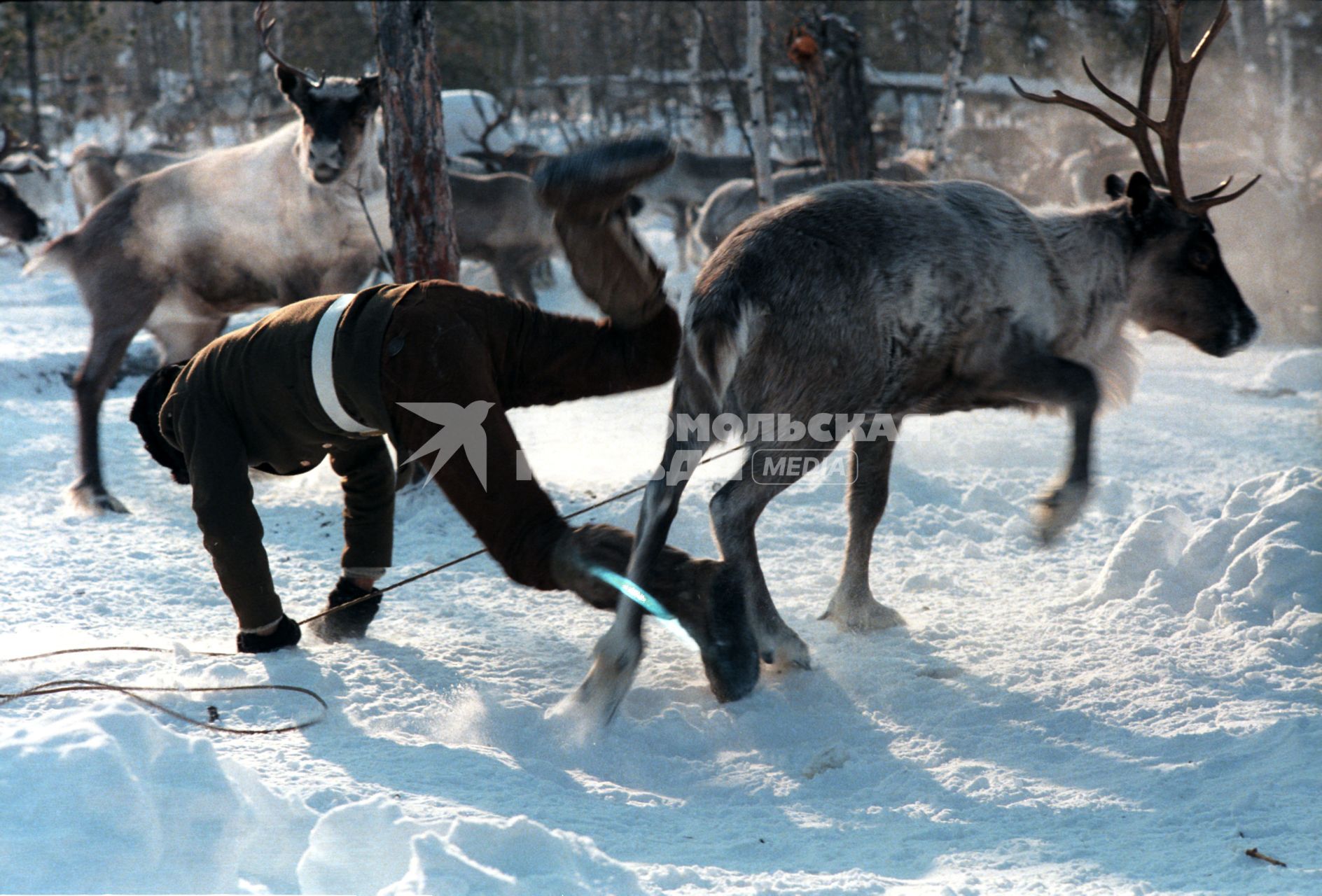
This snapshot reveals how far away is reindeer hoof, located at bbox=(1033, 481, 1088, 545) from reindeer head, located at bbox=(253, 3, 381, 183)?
12.2 feet

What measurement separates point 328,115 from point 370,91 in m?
0.26

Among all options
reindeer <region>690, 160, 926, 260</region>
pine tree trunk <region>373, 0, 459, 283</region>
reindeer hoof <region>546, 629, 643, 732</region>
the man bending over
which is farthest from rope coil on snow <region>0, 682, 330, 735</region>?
reindeer <region>690, 160, 926, 260</region>

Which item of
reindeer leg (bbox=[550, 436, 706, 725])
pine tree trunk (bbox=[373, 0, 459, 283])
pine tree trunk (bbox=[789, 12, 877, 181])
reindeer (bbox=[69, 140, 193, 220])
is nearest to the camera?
reindeer leg (bbox=[550, 436, 706, 725])

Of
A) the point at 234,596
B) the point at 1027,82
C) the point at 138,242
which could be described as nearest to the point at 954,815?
the point at 234,596

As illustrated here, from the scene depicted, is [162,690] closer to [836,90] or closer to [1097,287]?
[1097,287]

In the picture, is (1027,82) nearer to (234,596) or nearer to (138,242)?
(138,242)

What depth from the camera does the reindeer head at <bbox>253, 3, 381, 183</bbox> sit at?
535 centimetres

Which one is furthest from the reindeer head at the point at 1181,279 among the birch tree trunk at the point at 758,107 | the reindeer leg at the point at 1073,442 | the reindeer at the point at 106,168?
the reindeer at the point at 106,168

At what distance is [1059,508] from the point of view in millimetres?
3123

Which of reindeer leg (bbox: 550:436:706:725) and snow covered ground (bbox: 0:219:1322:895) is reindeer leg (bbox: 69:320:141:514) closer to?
snow covered ground (bbox: 0:219:1322:895)

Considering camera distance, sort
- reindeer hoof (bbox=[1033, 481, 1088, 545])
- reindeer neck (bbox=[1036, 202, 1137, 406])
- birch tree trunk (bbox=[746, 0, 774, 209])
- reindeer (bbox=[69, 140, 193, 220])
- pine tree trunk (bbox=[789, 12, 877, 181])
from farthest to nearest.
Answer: reindeer (bbox=[69, 140, 193, 220])
birch tree trunk (bbox=[746, 0, 774, 209])
pine tree trunk (bbox=[789, 12, 877, 181])
reindeer neck (bbox=[1036, 202, 1137, 406])
reindeer hoof (bbox=[1033, 481, 1088, 545])

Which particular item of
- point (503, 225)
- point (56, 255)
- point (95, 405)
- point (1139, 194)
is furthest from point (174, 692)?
point (503, 225)

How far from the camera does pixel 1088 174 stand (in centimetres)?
1297

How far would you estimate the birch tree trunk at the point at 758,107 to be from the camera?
27.8 feet
